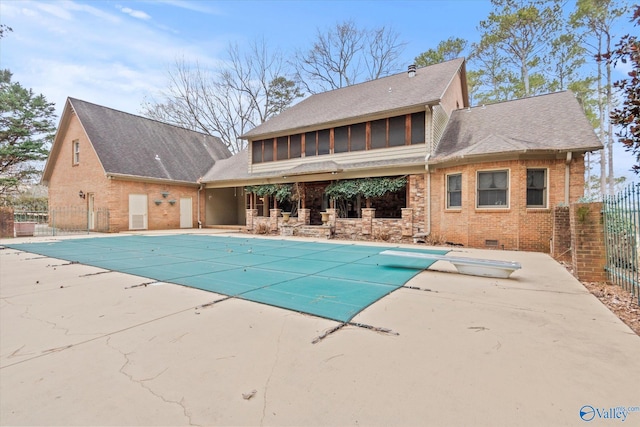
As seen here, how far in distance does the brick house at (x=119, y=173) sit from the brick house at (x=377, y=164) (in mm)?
77

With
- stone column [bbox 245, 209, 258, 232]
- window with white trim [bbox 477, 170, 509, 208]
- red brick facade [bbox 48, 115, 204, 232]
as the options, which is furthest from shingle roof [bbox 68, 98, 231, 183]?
window with white trim [bbox 477, 170, 509, 208]

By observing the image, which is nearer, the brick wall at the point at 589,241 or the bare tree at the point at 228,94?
the brick wall at the point at 589,241

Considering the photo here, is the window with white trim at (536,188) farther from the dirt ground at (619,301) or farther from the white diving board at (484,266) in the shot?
the white diving board at (484,266)

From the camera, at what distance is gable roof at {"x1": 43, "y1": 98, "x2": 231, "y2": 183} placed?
1673cm

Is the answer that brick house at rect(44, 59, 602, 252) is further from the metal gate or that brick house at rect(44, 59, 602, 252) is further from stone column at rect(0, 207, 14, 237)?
the metal gate

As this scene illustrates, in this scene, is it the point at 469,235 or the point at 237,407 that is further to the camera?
the point at 469,235

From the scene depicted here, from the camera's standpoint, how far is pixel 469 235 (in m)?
10.7

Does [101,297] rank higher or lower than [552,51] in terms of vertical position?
lower

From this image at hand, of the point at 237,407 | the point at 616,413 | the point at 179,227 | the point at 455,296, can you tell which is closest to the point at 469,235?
the point at 455,296

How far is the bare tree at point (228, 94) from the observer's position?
2783 cm

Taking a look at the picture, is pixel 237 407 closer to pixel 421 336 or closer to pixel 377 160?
pixel 421 336

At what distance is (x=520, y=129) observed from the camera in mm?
11422

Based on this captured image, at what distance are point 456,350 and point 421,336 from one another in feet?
1.24

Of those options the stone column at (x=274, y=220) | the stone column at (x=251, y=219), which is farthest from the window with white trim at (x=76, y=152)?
the stone column at (x=274, y=220)
